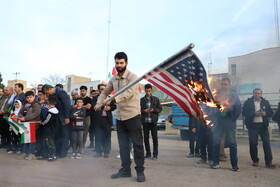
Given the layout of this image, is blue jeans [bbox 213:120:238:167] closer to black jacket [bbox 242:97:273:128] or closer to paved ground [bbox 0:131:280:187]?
paved ground [bbox 0:131:280:187]

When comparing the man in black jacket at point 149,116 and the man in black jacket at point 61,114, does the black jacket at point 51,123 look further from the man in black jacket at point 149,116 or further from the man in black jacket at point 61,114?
the man in black jacket at point 149,116

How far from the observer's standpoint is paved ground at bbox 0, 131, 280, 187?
4219 mm

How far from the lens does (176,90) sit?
361cm

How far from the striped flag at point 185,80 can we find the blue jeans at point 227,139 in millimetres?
2136

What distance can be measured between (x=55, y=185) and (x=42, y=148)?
Result: 8.76 feet

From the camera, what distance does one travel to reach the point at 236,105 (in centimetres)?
528

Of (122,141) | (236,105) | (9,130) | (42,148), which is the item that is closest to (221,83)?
(236,105)

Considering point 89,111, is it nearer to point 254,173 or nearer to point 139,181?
point 139,181

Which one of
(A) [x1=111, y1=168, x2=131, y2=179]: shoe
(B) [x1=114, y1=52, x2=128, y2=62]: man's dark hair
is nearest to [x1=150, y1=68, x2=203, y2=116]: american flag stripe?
(B) [x1=114, y1=52, x2=128, y2=62]: man's dark hair

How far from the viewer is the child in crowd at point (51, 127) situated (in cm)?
618

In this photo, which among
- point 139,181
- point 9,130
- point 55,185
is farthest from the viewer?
point 9,130

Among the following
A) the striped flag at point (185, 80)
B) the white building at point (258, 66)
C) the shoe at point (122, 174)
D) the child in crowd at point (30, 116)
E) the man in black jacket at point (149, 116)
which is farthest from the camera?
the man in black jacket at point (149, 116)

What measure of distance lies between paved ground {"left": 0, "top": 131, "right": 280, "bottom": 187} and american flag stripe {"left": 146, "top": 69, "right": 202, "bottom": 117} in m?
1.38

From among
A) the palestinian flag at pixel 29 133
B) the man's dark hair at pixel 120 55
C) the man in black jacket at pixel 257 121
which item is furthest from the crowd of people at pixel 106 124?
the man's dark hair at pixel 120 55
